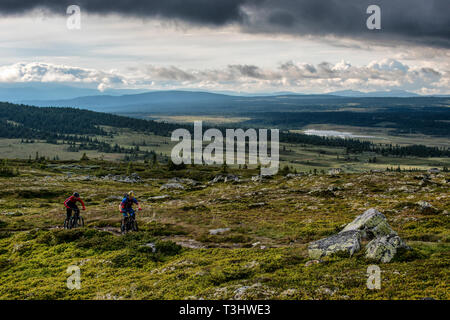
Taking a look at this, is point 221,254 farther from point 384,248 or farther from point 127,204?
point 127,204

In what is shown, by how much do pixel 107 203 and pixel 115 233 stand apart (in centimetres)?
2182

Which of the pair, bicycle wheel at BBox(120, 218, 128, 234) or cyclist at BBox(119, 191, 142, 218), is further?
bicycle wheel at BBox(120, 218, 128, 234)

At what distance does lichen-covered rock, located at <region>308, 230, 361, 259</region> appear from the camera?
20.7m

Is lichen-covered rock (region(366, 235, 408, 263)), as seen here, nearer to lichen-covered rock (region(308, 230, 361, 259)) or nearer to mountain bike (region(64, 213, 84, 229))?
lichen-covered rock (region(308, 230, 361, 259))

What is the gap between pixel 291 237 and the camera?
93.4 feet

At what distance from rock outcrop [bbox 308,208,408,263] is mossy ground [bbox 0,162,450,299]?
61cm

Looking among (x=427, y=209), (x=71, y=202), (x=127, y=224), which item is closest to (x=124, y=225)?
(x=127, y=224)

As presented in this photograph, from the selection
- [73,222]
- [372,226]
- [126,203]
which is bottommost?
[73,222]

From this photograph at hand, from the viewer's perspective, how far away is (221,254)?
77.9ft

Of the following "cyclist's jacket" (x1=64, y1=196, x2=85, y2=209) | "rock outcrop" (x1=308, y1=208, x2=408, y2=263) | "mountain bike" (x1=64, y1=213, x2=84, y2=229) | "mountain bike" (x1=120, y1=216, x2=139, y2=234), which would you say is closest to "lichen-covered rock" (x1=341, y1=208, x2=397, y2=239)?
"rock outcrop" (x1=308, y1=208, x2=408, y2=263)

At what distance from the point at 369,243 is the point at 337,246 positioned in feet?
6.11

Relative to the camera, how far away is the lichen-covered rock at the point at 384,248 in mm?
19172

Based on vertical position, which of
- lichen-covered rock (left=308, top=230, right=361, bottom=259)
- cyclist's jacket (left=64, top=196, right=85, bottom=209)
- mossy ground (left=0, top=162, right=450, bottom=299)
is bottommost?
mossy ground (left=0, top=162, right=450, bottom=299)
